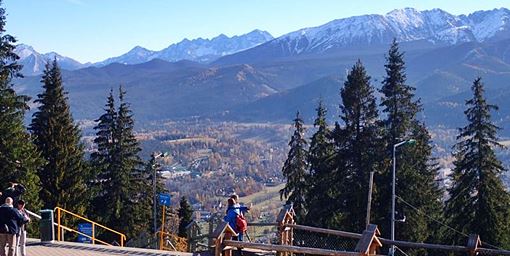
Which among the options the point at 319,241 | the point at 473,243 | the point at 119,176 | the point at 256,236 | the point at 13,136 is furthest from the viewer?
the point at 119,176

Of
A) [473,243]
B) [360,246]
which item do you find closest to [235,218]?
[360,246]

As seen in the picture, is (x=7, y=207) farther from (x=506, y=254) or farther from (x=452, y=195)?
(x=452, y=195)

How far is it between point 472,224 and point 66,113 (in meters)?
21.6

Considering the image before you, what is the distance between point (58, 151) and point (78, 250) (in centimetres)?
1779

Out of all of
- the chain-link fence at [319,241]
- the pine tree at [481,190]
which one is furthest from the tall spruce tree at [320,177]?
the pine tree at [481,190]

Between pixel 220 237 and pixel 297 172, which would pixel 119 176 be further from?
pixel 220 237

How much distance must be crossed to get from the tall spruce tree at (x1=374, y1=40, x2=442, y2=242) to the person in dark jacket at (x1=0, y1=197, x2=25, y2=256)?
20.0 meters

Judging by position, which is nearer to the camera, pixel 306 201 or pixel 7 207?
pixel 7 207

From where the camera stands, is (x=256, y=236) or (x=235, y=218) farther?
(x=256, y=236)

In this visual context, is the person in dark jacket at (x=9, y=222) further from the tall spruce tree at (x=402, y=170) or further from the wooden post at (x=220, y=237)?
the tall spruce tree at (x=402, y=170)

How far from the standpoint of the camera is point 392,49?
35281 mm

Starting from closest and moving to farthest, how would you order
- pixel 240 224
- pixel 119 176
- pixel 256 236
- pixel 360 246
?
pixel 360 246 → pixel 240 224 → pixel 256 236 → pixel 119 176

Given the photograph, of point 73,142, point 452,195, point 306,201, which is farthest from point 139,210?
point 452,195

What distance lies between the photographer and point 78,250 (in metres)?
19.4
